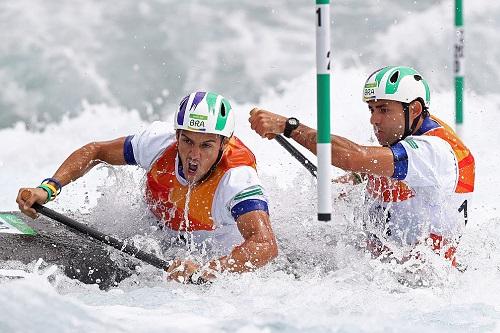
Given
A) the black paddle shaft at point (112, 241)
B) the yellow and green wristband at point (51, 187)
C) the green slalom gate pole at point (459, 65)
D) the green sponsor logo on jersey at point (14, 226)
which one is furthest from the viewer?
the green slalom gate pole at point (459, 65)

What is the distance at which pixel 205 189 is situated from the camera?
207 inches

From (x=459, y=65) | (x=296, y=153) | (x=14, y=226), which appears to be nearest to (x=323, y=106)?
→ (x=296, y=153)

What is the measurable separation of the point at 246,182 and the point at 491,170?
4.98 m

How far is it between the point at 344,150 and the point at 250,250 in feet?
2.26

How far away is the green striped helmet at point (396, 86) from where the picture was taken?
5.46 meters

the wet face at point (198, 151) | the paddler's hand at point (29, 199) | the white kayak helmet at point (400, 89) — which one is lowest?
the paddler's hand at point (29, 199)

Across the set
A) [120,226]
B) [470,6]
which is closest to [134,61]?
[470,6]

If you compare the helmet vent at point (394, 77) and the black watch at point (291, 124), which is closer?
the black watch at point (291, 124)

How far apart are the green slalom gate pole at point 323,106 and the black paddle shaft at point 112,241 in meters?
1.03

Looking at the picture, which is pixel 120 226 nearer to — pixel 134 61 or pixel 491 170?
pixel 491 170

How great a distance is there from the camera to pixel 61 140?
1262cm

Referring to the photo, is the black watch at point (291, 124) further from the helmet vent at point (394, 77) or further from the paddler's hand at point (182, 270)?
the paddler's hand at point (182, 270)

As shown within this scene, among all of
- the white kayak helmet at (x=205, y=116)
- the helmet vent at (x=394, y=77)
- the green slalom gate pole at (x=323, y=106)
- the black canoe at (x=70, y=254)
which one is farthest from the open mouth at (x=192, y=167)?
the helmet vent at (x=394, y=77)

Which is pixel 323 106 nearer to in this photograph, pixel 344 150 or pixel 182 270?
pixel 344 150
